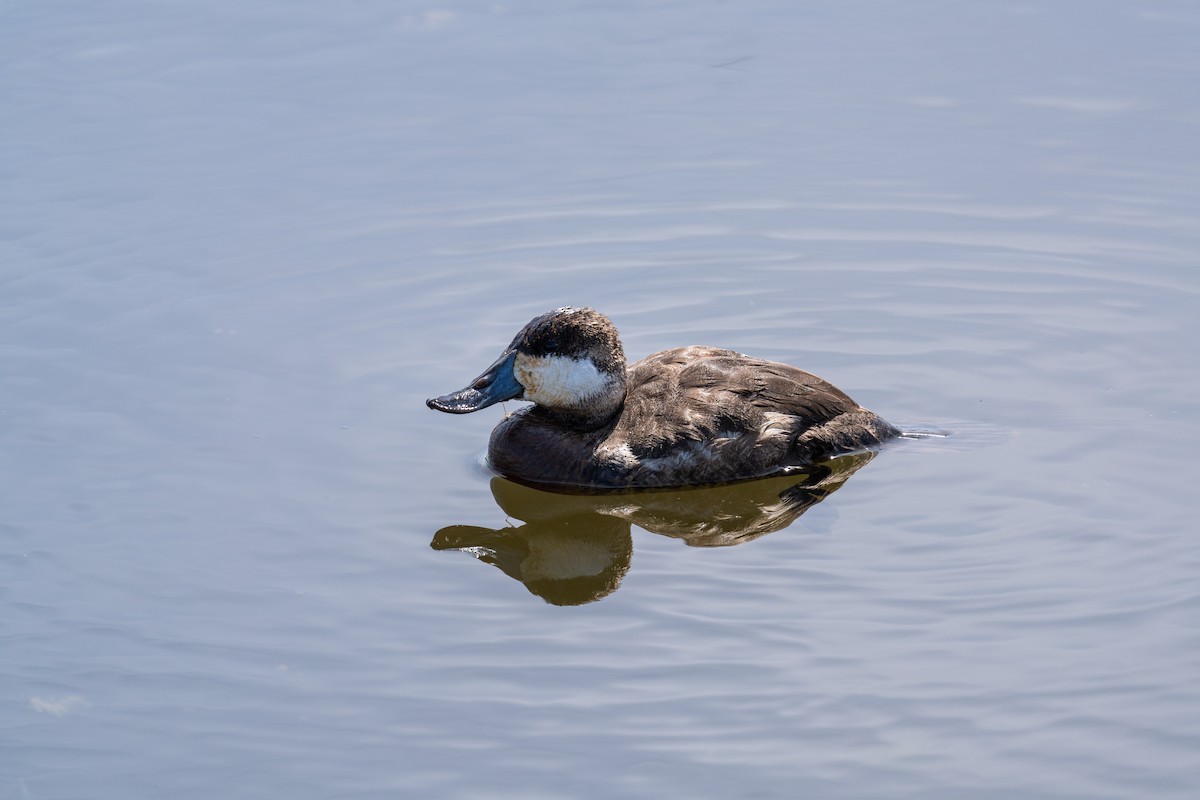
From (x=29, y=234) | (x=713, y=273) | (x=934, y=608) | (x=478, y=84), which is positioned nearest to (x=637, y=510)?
(x=934, y=608)

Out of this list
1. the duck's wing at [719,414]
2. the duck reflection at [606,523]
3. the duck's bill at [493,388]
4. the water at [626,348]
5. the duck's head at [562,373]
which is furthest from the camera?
the duck's bill at [493,388]

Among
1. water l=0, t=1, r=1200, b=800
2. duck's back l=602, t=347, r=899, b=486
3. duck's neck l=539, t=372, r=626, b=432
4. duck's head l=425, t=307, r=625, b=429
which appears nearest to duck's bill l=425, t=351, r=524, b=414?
duck's head l=425, t=307, r=625, b=429

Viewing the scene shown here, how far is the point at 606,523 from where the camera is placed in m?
7.52

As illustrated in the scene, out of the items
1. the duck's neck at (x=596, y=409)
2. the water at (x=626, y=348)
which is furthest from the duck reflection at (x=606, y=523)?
the duck's neck at (x=596, y=409)

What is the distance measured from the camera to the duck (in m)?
7.78

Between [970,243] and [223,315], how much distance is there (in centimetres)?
468

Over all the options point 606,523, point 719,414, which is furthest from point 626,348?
point 606,523

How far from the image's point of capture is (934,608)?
20.9ft

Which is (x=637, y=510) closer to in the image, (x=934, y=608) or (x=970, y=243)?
(x=934, y=608)

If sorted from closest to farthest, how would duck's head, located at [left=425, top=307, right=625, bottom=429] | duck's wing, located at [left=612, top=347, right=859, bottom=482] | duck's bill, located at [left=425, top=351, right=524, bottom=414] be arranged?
duck's wing, located at [left=612, top=347, right=859, bottom=482]
duck's head, located at [left=425, top=307, right=625, bottom=429]
duck's bill, located at [left=425, top=351, right=524, bottom=414]

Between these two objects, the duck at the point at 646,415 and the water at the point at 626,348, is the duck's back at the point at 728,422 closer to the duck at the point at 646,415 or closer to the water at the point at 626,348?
the duck at the point at 646,415

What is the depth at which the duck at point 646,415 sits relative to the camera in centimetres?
778

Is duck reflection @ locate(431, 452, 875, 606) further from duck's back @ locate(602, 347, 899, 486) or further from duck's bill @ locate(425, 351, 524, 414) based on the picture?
duck's bill @ locate(425, 351, 524, 414)

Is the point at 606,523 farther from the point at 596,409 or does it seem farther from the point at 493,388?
the point at 493,388
